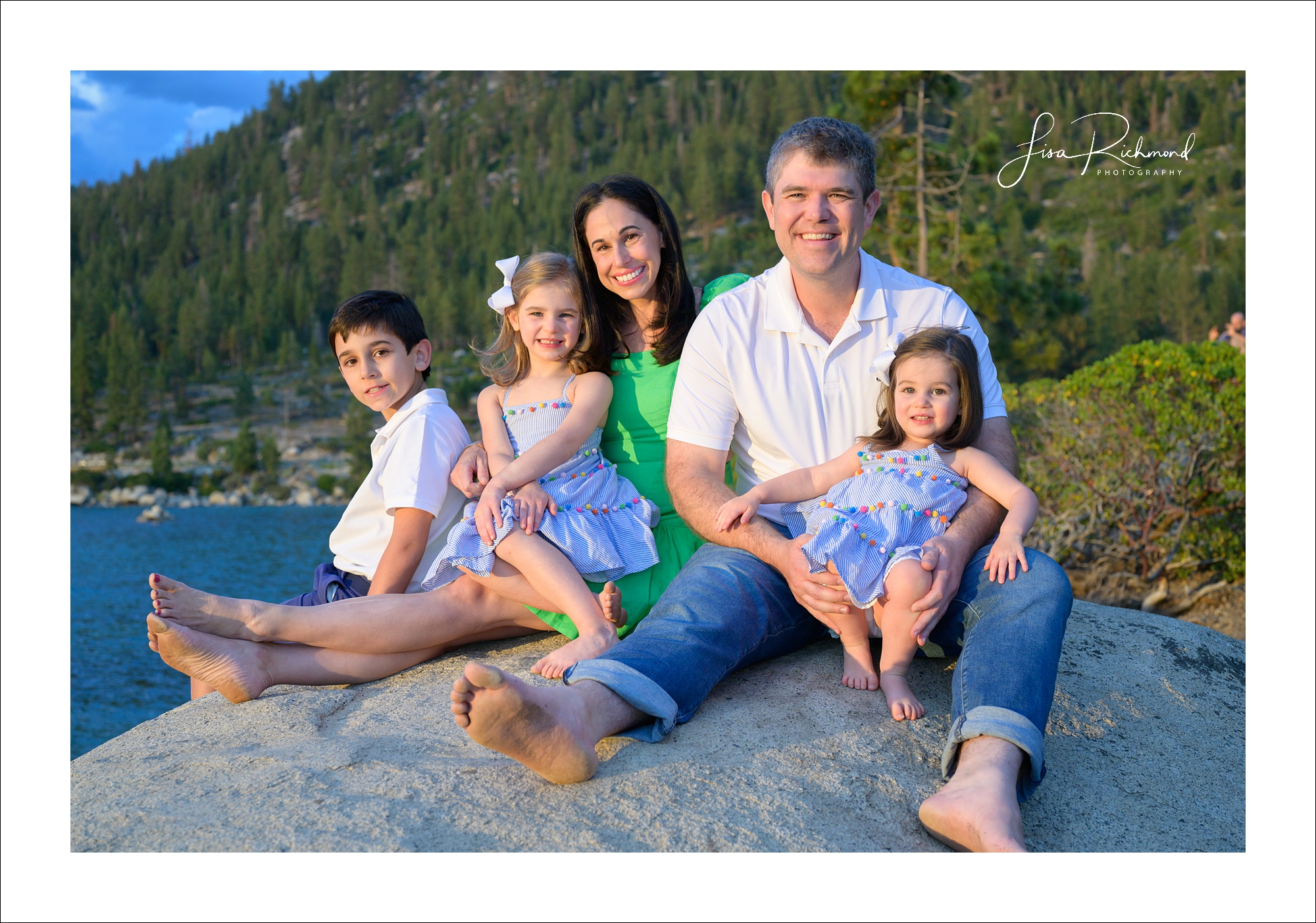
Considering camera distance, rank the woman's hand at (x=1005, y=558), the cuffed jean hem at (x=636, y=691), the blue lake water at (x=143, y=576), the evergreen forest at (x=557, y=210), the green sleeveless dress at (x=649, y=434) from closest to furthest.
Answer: the cuffed jean hem at (x=636, y=691)
the woman's hand at (x=1005, y=558)
the green sleeveless dress at (x=649, y=434)
the blue lake water at (x=143, y=576)
the evergreen forest at (x=557, y=210)

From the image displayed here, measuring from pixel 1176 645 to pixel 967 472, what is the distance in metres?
1.23

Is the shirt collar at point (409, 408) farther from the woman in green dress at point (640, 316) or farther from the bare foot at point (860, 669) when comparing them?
the bare foot at point (860, 669)

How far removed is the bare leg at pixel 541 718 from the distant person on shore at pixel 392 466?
46.9 inches

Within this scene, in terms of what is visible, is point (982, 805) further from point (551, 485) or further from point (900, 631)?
point (551, 485)

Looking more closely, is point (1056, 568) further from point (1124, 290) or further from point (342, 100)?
point (342, 100)

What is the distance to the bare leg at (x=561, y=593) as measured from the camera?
2.99m

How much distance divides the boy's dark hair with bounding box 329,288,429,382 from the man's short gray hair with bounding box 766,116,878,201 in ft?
4.65

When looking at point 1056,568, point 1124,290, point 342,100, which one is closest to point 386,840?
point 1056,568

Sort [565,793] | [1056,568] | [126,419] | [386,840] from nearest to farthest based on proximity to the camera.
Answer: [386,840]
[565,793]
[1056,568]
[126,419]

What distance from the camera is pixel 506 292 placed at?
3.59 m

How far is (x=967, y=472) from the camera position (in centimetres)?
301

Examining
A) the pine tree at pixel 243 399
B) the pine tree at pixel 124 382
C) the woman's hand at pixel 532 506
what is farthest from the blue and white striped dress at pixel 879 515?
the pine tree at pixel 124 382

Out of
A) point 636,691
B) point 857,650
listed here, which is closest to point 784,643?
point 857,650

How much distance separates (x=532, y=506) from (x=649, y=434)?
0.59m
